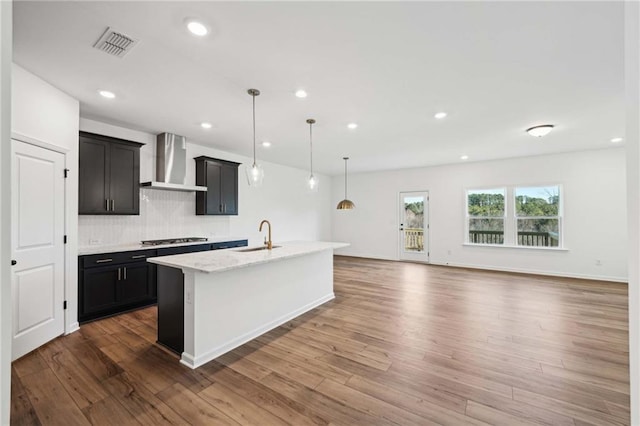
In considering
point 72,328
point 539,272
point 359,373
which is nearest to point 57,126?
point 72,328

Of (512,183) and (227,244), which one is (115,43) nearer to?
(227,244)

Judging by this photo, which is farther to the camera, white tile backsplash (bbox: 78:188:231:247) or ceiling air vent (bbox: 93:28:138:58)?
white tile backsplash (bbox: 78:188:231:247)

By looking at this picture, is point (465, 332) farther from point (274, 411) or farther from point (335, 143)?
point (335, 143)

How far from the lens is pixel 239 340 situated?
2988 mm

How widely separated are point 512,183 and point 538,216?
3.13 feet

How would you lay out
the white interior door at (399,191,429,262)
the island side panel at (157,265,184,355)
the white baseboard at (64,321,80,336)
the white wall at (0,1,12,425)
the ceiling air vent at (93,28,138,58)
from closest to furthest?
the white wall at (0,1,12,425) → the ceiling air vent at (93,28,138,58) → the island side panel at (157,265,184,355) → the white baseboard at (64,321,80,336) → the white interior door at (399,191,429,262)

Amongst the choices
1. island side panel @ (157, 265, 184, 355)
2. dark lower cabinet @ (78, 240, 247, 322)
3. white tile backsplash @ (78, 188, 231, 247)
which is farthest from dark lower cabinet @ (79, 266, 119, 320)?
island side panel @ (157, 265, 184, 355)

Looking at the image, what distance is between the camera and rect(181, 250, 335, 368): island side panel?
2.61m

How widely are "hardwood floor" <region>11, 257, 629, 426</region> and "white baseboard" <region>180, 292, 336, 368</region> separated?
0.08 metres

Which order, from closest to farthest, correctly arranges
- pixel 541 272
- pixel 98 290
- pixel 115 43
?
pixel 115 43
pixel 98 290
pixel 541 272

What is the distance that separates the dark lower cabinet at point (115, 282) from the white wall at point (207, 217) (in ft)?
2.11

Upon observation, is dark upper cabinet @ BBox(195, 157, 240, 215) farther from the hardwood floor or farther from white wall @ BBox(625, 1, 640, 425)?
white wall @ BBox(625, 1, 640, 425)

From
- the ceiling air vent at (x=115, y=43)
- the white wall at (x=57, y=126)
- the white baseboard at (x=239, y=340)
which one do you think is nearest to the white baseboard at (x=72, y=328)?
the white wall at (x=57, y=126)

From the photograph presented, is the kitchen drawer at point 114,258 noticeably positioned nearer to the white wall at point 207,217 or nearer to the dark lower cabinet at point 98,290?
the dark lower cabinet at point 98,290
